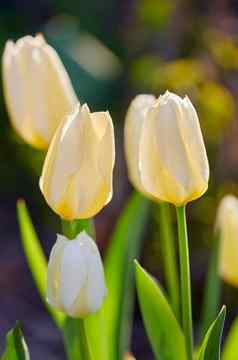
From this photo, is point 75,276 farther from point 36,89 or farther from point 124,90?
point 124,90

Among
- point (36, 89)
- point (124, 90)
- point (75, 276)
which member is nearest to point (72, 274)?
→ point (75, 276)

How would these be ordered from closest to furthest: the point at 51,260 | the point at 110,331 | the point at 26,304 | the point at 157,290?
the point at 51,260 → the point at 157,290 → the point at 110,331 → the point at 26,304

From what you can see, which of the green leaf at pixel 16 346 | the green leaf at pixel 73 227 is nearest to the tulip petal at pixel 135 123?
the green leaf at pixel 73 227

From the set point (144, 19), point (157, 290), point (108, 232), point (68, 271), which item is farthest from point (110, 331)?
point (144, 19)

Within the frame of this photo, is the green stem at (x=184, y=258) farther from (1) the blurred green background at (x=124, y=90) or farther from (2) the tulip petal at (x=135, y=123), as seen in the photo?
(1) the blurred green background at (x=124, y=90)

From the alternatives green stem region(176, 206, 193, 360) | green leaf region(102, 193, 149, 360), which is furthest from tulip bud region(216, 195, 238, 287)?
green stem region(176, 206, 193, 360)

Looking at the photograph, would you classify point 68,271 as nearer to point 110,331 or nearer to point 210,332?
point 210,332
